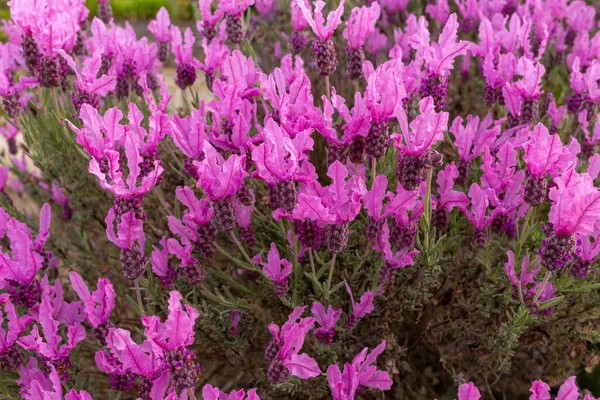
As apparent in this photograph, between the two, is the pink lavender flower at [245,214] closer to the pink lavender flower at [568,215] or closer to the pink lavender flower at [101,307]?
the pink lavender flower at [101,307]

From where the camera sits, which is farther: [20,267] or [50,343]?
[20,267]

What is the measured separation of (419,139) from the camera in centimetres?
135

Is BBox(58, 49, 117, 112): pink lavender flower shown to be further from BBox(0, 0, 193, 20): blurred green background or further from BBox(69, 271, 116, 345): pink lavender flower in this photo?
BBox(0, 0, 193, 20): blurred green background

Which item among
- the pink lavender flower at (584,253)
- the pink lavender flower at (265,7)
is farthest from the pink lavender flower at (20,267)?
the pink lavender flower at (265,7)

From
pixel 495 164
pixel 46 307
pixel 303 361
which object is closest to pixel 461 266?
pixel 495 164

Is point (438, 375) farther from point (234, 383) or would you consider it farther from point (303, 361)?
point (303, 361)

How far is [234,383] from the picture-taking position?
2006 mm

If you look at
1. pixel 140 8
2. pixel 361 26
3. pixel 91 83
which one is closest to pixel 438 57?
pixel 361 26

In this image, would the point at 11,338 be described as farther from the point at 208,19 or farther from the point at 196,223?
the point at 208,19

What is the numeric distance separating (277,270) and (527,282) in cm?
61

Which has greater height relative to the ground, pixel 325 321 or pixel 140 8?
pixel 325 321

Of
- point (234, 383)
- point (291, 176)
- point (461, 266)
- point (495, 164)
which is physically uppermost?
point (291, 176)

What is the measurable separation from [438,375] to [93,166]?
4.72ft

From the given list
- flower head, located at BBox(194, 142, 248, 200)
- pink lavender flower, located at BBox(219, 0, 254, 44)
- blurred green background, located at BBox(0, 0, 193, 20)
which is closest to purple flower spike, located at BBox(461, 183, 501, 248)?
flower head, located at BBox(194, 142, 248, 200)
